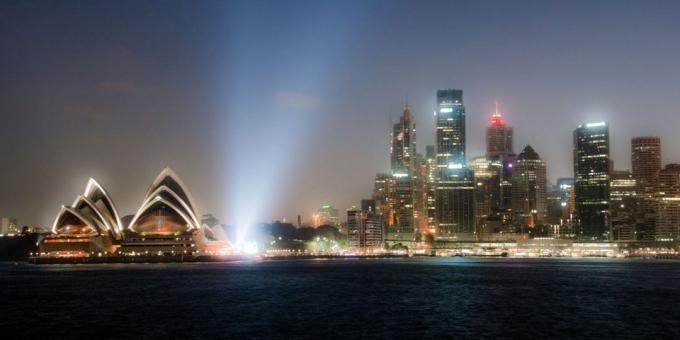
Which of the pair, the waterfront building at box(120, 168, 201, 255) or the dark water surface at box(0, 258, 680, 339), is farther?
the waterfront building at box(120, 168, 201, 255)

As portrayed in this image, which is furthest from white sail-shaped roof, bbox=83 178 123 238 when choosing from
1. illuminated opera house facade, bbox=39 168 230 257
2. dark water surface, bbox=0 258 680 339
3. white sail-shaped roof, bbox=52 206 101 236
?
dark water surface, bbox=0 258 680 339

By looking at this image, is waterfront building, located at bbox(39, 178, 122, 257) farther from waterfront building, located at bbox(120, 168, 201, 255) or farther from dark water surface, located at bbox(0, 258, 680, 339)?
dark water surface, located at bbox(0, 258, 680, 339)

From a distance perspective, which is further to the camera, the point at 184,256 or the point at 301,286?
the point at 184,256

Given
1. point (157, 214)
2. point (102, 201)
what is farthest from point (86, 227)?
point (157, 214)

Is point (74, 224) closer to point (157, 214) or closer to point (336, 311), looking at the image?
point (157, 214)

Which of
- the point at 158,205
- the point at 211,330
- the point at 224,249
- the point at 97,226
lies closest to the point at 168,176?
the point at 158,205

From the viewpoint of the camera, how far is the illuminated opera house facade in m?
152

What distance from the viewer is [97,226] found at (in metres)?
154

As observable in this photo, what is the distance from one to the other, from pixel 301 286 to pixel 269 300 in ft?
67.8

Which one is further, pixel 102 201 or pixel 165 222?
pixel 165 222

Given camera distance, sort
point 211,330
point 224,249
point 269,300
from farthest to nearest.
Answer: point 224,249 → point 269,300 → point 211,330

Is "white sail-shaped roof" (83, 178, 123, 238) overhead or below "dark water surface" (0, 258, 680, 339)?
overhead

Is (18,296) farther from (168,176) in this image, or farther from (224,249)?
(224,249)

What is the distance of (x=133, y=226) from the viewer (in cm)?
16150
